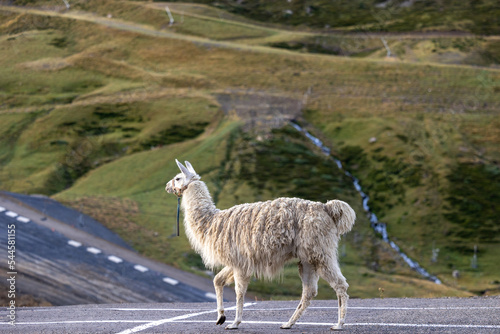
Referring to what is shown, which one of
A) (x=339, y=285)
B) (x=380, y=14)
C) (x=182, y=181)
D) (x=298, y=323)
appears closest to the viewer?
(x=339, y=285)

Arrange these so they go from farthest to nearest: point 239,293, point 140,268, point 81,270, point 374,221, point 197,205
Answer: point 374,221 → point 140,268 → point 81,270 → point 197,205 → point 239,293

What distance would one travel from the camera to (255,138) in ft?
232

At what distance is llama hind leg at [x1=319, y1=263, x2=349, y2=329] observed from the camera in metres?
13.4

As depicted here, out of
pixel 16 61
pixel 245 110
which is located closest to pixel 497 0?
pixel 245 110

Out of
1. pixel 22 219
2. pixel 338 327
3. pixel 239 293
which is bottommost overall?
pixel 22 219

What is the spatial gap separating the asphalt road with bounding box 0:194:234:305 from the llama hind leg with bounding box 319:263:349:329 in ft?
86.1

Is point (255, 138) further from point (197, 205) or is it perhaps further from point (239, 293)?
point (239, 293)

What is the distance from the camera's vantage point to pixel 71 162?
226 ft

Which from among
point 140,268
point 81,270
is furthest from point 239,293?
point 140,268

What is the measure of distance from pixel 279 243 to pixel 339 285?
5.08 feet

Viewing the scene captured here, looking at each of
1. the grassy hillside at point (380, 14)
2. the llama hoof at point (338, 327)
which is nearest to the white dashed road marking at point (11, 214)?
the llama hoof at point (338, 327)

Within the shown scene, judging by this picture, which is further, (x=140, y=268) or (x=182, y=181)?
(x=140, y=268)

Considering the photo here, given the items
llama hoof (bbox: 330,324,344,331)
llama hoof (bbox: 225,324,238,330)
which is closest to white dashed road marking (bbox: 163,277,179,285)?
llama hoof (bbox: 225,324,238,330)

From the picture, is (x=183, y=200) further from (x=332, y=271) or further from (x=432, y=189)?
(x=432, y=189)
